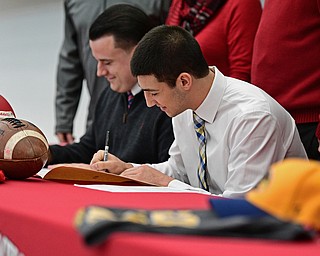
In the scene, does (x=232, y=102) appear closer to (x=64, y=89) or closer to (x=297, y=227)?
(x=297, y=227)

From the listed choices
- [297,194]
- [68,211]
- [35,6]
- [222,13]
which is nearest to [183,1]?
[222,13]

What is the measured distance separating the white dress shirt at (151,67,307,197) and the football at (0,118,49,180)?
14.3 inches

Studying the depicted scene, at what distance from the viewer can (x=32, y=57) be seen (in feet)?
15.3

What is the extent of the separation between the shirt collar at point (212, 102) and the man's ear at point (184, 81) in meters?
0.06

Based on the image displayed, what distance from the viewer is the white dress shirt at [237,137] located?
1.73 meters

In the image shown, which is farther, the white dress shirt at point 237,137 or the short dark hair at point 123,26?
the short dark hair at point 123,26

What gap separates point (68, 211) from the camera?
1.18m

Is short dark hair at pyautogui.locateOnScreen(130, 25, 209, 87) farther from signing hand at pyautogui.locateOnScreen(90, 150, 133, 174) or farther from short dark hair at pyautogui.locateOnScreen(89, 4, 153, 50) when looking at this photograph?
short dark hair at pyautogui.locateOnScreen(89, 4, 153, 50)

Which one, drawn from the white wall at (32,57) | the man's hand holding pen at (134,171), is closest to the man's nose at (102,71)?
the man's hand holding pen at (134,171)

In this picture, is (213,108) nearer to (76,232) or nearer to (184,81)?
(184,81)

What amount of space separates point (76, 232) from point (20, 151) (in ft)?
2.67

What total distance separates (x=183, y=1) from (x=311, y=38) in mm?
629

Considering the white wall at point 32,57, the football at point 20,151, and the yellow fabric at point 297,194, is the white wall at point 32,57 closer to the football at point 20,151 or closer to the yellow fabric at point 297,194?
the football at point 20,151

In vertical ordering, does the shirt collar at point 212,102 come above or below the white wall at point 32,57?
above
